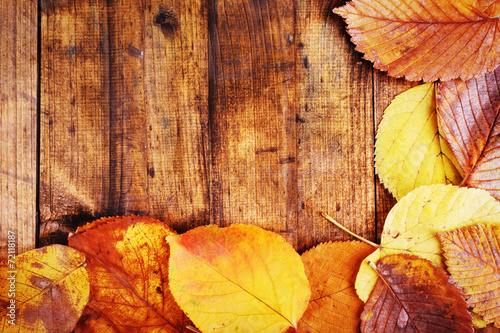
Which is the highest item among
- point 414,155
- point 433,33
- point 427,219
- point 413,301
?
point 433,33

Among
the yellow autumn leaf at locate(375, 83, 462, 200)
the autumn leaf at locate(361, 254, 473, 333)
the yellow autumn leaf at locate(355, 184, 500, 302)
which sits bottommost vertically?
the autumn leaf at locate(361, 254, 473, 333)

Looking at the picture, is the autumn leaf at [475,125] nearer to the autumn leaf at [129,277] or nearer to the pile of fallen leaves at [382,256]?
the pile of fallen leaves at [382,256]

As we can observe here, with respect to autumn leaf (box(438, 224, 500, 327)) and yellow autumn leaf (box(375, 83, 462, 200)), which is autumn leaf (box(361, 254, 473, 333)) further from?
yellow autumn leaf (box(375, 83, 462, 200))

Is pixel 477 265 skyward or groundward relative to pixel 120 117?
groundward

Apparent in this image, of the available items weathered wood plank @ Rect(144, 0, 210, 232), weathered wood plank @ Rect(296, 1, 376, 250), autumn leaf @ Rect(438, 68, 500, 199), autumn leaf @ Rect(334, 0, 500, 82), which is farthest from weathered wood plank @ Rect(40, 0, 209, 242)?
autumn leaf @ Rect(438, 68, 500, 199)

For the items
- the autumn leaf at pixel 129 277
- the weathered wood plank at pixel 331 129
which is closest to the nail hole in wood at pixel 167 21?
the weathered wood plank at pixel 331 129

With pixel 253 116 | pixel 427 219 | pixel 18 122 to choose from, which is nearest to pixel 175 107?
pixel 253 116

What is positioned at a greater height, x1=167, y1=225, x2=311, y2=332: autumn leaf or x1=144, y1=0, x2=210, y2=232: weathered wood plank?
x1=144, y1=0, x2=210, y2=232: weathered wood plank

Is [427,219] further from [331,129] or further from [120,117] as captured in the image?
[120,117]
